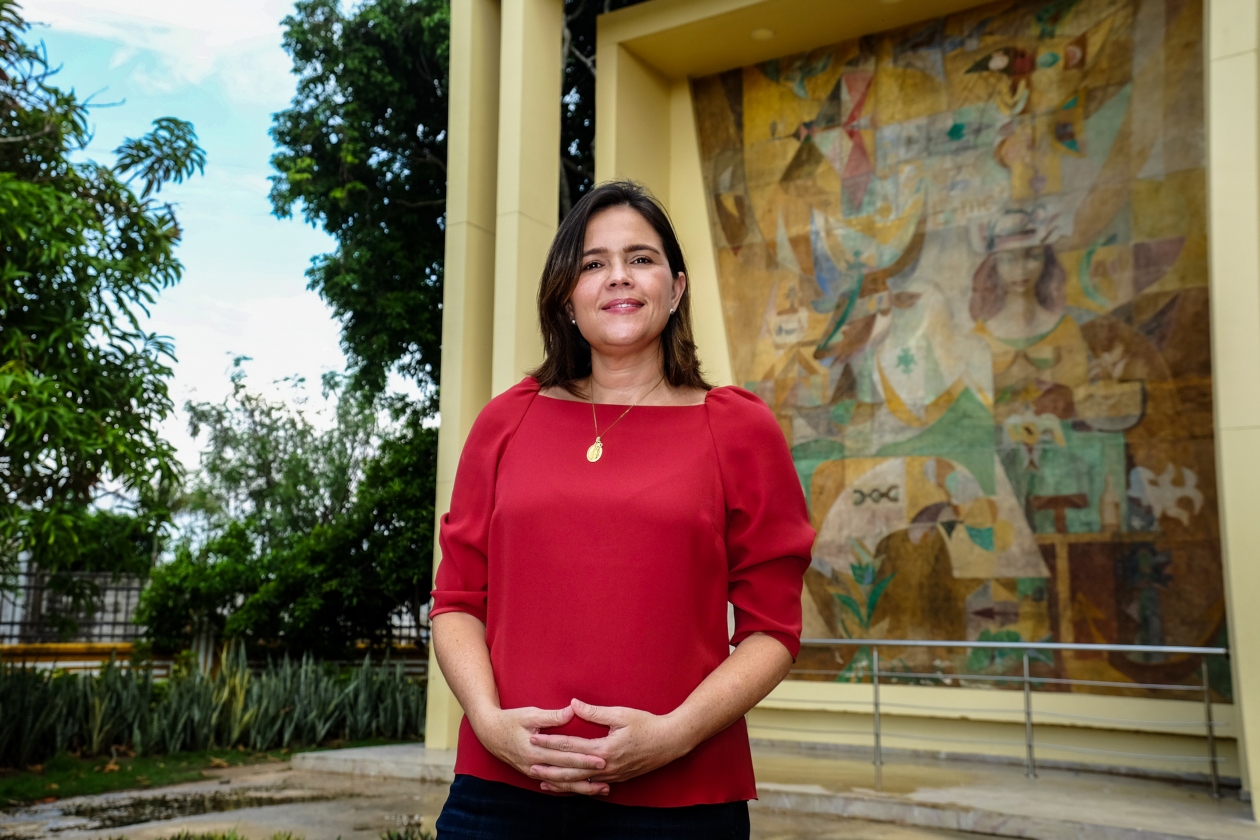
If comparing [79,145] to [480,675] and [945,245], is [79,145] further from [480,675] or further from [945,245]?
[480,675]

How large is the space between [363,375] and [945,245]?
8.46m

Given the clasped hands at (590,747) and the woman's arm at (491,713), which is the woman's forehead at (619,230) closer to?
the woman's arm at (491,713)

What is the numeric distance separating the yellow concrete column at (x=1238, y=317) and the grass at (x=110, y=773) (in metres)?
7.27

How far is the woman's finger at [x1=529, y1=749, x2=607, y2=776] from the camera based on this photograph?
1426mm

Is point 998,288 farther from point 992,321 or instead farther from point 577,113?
point 577,113

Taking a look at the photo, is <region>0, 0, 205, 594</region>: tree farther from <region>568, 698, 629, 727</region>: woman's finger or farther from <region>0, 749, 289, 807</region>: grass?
<region>568, 698, 629, 727</region>: woman's finger

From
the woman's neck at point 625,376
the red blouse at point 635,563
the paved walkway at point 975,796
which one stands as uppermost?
the woman's neck at point 625,376

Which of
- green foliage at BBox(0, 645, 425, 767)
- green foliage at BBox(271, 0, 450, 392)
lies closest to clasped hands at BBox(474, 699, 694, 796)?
green foliage at BBox(0, 645, 425, 767)

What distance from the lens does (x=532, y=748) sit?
1.45m

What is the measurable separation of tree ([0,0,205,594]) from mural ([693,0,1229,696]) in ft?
17.5

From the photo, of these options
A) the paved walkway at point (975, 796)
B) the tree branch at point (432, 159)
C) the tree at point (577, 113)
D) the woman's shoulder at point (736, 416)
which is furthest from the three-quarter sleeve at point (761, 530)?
the tree branch at point (432, 159)

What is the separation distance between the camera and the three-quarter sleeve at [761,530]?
1616mm

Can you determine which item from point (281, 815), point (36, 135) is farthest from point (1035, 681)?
point (36, 135)

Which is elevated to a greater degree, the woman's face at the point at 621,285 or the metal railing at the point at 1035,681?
the woman's face at the point at 621,285
